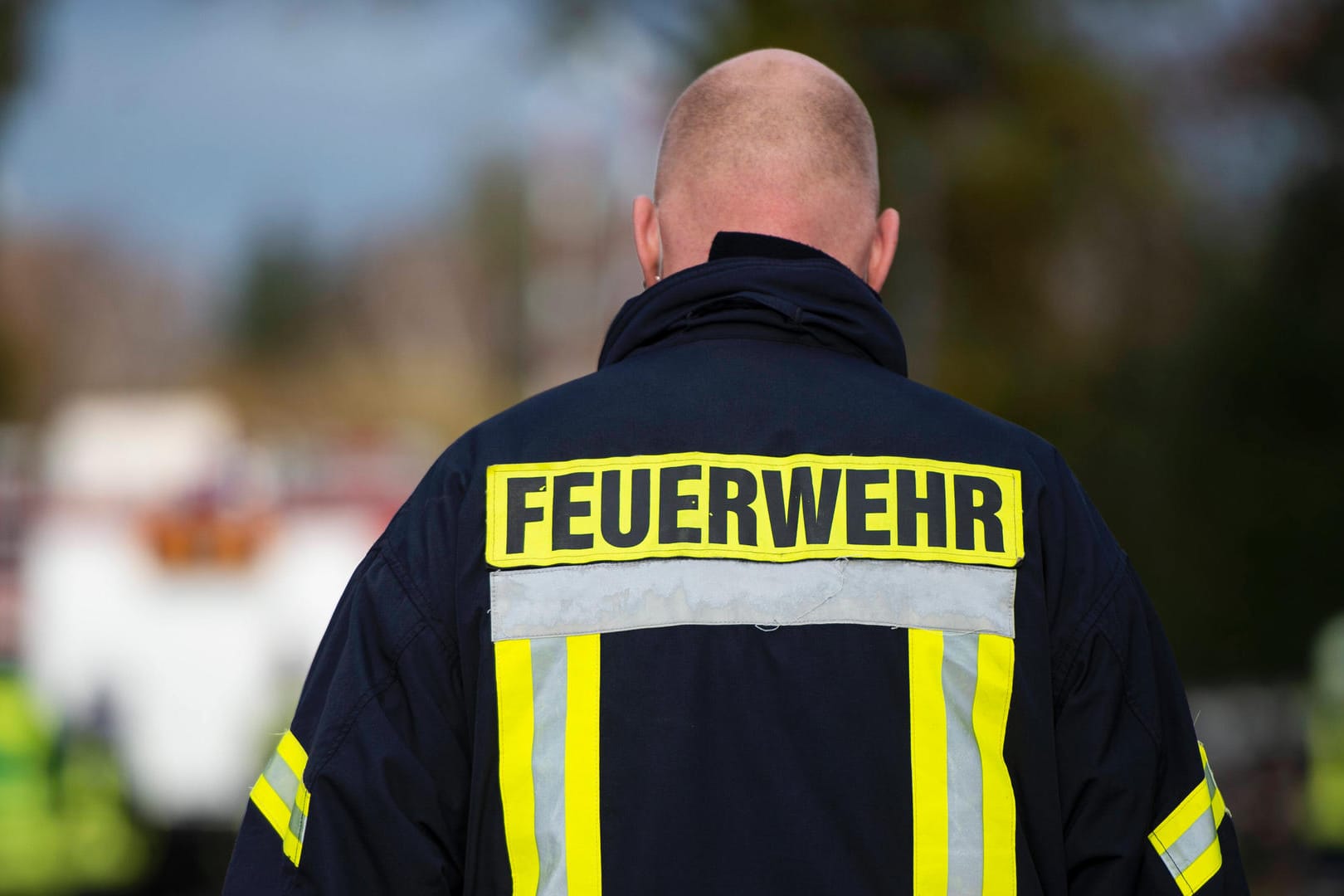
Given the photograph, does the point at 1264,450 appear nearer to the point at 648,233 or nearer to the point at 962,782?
the point at 648,233

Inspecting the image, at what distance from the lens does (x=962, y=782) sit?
177 cm

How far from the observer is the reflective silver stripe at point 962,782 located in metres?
1.76

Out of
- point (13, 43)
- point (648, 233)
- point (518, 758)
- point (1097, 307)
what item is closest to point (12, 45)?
point (13, 43)

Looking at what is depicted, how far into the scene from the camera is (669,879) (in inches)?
66.9

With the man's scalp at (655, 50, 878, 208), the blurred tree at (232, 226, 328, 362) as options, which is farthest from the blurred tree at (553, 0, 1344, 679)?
the blurred tree at (232, 226, 328, 362)

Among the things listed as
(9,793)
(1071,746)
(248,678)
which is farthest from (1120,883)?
(248,678)

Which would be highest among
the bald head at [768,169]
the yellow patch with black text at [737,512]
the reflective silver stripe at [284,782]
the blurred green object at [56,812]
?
the bald head at [768,169]

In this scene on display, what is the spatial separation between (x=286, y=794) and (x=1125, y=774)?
1.00 metres

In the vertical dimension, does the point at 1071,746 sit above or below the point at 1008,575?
below

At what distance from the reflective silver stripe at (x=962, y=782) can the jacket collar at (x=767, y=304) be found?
42 centimetres

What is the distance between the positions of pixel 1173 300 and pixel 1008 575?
15120 millimetres

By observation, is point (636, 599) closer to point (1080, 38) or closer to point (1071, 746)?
point (1071, 746)

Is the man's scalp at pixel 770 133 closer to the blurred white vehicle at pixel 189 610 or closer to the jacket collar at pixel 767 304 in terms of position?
the jacket collar at pixel 767 304

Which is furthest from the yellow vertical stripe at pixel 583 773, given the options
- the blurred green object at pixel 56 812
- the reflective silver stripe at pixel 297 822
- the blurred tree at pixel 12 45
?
the blurred tree at pixel 12 45
